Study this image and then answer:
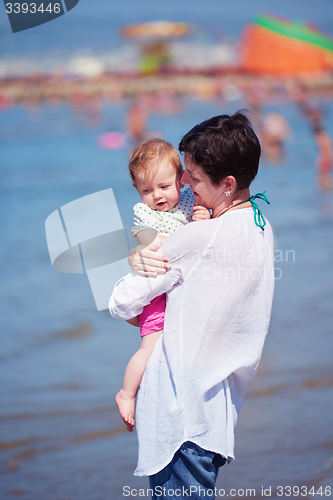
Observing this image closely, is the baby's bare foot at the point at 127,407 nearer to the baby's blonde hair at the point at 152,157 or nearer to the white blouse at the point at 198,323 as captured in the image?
the white blouse at the point at 198,323

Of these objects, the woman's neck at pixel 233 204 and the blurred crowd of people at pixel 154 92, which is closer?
the woman's neck at pixel 233 204

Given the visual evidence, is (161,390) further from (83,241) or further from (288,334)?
(288,334)

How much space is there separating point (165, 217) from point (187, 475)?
0.71 metres

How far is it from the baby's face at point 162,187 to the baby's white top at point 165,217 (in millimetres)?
20

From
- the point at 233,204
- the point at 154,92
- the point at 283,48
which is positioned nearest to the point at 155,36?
the point at 154,92

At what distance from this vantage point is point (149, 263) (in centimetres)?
132

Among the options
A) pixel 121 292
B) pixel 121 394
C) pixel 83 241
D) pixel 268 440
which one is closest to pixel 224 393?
pixel 121 394

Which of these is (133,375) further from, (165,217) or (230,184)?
(230,184)

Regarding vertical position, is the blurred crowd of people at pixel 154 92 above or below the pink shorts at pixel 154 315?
below

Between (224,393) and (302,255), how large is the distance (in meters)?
5.25

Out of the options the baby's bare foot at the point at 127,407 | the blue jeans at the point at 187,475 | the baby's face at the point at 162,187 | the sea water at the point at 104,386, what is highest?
the baby's face at the point at 162,187

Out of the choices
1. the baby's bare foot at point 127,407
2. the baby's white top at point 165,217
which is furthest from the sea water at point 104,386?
the baby's bare foot at point 127,407

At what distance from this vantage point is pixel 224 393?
4.73 feet

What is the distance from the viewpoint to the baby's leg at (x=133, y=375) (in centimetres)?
143
